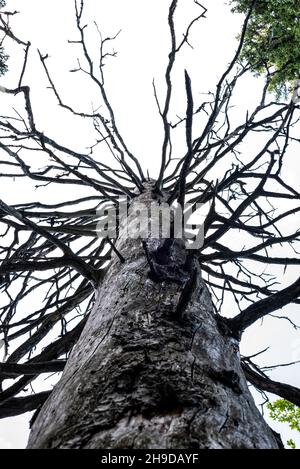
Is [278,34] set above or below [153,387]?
above

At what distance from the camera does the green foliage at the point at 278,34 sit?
5488mm

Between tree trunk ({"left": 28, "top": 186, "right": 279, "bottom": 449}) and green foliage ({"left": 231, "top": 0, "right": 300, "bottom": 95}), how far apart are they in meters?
4.78

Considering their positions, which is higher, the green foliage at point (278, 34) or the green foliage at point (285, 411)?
the green foliage at point (278, 34)

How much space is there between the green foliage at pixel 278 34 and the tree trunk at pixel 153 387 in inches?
188

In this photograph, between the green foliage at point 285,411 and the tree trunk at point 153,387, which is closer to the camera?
the tree trunk at point 153,387

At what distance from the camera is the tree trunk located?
81 cm

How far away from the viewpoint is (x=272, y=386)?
160 cm

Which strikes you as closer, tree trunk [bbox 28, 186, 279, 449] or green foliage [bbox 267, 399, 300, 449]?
tree trunk [bbox 28, 186, 279, 449]

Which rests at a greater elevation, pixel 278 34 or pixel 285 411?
pixel 278 34

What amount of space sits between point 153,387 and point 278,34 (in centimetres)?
594

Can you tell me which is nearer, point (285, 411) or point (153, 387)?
point (153, 387)

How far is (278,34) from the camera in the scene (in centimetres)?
555

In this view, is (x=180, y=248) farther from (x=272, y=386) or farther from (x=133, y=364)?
(x=133, y=364)
